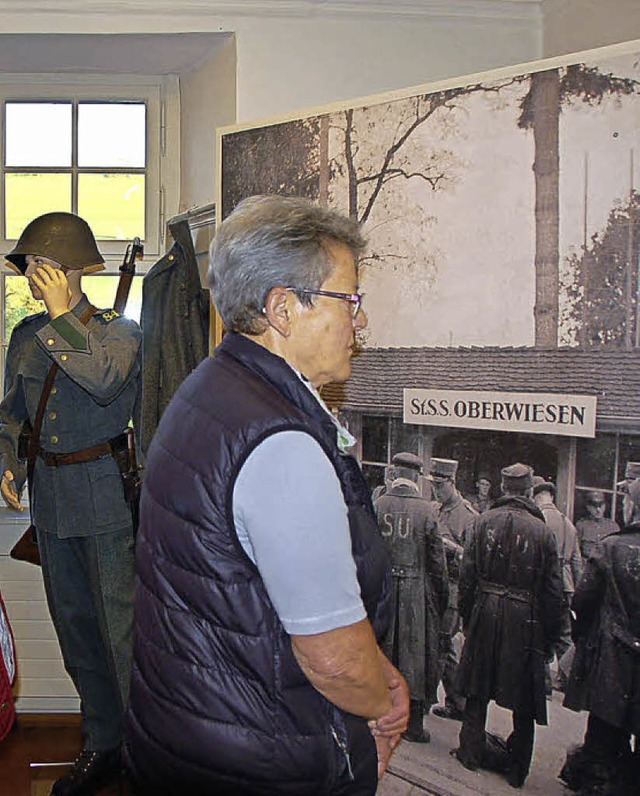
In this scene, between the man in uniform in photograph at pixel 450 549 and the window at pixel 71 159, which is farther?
the window at pixel 71 159

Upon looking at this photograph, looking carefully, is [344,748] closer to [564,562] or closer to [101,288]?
[564,562]

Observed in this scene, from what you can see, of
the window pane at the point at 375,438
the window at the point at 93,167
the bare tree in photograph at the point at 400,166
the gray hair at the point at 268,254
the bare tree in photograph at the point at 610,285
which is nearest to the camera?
the gray hair at the point at 268,254

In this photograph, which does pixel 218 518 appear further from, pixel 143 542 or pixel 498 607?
pixel 498 607

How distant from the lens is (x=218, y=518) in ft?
3.58

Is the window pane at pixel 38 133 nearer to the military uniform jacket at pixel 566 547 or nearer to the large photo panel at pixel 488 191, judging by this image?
the large photo panel at pixel 488 191

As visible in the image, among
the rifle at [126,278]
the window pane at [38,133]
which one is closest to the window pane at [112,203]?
the window pane at [38,133]

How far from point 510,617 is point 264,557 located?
79cm

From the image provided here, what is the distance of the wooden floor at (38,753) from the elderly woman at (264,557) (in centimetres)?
154

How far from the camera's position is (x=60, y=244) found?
8.16 ft

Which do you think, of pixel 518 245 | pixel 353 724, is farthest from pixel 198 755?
pixel 518 245

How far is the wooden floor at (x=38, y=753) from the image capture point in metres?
2.59

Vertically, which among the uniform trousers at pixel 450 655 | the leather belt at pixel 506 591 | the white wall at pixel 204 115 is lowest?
the uniform trousers at pixel 450 655

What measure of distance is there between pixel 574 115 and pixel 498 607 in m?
0.89

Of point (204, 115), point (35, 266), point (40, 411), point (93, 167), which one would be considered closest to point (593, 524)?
point (40, 411)
